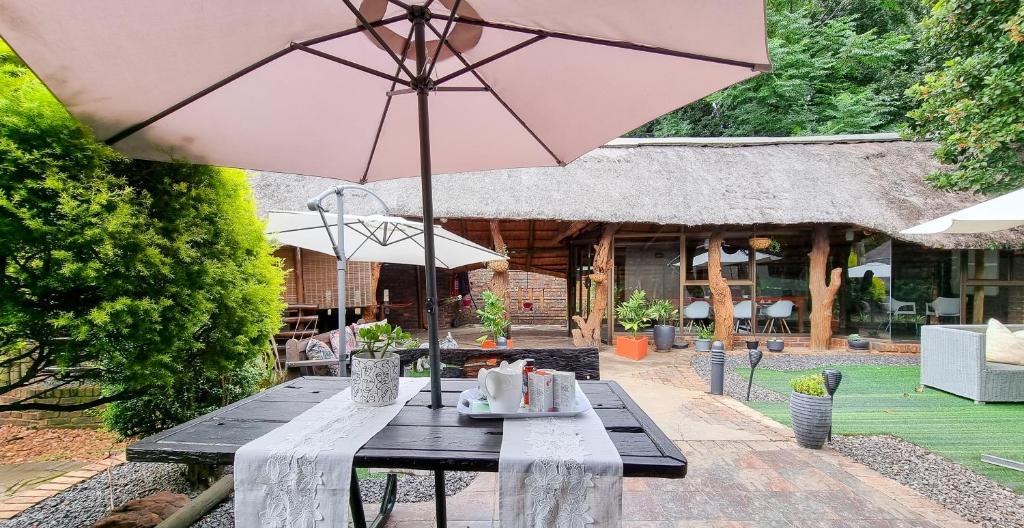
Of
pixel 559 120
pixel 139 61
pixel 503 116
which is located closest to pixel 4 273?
pixel 139 61

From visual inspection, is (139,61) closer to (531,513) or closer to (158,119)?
(158,119)

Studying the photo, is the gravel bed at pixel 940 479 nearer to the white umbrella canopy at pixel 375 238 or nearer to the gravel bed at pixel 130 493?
the gravel bed at pixel 130 493

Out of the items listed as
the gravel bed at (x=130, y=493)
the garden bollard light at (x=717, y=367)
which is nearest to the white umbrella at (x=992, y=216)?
the garden bollard light at (x=717, y=367)

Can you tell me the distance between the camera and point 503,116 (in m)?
1.99

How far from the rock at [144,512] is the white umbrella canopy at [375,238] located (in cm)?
213

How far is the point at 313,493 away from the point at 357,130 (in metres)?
1.47

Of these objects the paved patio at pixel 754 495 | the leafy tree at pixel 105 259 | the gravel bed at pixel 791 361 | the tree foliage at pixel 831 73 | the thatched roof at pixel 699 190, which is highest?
the tree foliage at pixel 831 73

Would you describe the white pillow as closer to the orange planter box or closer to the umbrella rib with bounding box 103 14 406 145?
the orange planter box

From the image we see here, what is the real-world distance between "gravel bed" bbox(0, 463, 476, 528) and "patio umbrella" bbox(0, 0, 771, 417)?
1.49 metres

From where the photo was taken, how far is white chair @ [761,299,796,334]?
8406 millimetres

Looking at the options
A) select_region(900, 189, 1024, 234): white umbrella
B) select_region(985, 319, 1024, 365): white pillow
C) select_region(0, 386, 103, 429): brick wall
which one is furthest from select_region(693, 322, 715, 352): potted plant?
select_region(0, 386, 103, 429): brick wall

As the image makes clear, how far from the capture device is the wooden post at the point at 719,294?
25.4 feet

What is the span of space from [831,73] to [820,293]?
8617 millimetres

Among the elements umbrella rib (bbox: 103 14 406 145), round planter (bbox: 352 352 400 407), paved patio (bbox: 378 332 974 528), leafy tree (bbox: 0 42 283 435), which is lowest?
paved patio (bbox: 378 332 974 528)
